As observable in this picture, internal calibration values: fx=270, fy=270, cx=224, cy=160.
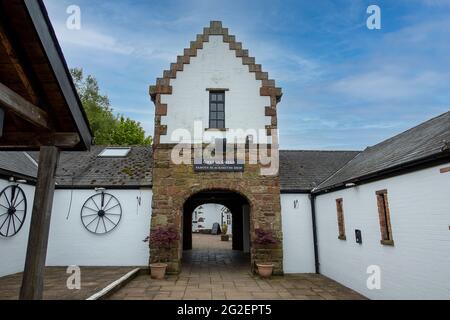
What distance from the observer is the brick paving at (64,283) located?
6.25 metres

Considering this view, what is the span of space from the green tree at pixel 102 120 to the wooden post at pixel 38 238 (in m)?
21.4

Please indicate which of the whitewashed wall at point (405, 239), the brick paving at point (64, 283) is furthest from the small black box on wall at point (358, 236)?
the brick paving at point (64, 283)

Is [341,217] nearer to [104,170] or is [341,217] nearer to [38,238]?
[38,238]

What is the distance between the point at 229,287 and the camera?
8.20 m

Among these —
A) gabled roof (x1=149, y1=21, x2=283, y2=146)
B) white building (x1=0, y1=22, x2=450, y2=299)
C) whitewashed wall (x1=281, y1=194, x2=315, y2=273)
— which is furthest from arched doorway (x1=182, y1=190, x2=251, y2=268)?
gabled roof (x1=149, y1=21, x2=283, y2=146)

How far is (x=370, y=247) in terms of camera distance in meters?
7.34

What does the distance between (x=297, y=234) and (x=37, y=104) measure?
9.78 metres

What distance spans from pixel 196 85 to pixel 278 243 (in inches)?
272

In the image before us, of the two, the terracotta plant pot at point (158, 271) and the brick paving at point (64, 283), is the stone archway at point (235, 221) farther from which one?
the brick paving at point (64, 283)

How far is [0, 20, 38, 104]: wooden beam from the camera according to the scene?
3513 mm

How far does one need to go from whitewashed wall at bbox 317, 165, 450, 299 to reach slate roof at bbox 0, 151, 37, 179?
11024 millimetres

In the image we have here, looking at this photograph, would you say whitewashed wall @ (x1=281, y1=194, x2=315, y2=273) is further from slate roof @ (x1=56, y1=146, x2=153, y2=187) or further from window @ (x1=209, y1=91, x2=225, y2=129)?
slate roof @ (x1=56, y1=146, x2=153, y2=187)
